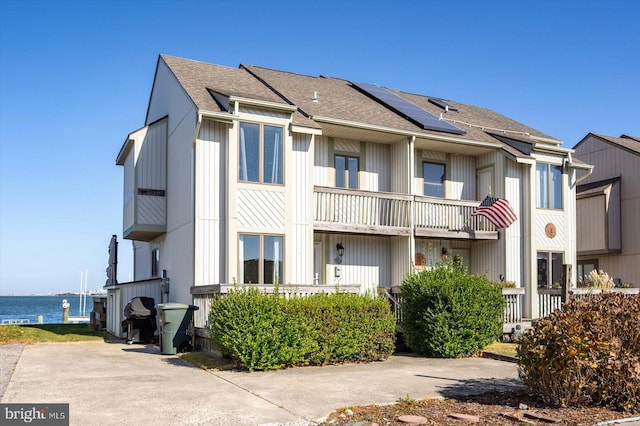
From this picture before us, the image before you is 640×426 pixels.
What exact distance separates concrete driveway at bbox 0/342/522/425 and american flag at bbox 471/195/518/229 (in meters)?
6.72

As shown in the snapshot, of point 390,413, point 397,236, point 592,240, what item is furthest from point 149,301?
point 592,240

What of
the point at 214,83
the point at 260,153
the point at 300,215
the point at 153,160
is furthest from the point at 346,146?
the point at 153,160

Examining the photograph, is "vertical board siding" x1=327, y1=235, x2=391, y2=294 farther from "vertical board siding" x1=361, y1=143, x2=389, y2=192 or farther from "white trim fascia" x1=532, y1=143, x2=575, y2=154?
"white trim fascia" x1=532, y1=143, x2=575, y2=154

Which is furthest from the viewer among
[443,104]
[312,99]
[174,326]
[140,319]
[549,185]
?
[443,104]

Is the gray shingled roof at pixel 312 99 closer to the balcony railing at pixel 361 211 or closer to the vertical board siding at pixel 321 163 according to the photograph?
the vertical board siding at pixel 321 163

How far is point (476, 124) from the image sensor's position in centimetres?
2402

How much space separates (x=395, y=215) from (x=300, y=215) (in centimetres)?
353

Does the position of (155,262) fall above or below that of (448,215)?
below

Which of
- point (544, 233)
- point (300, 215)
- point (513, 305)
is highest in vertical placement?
point (300, 215)

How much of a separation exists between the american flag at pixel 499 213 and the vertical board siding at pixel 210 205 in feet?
28.4

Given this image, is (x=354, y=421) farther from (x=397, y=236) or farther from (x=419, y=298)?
(x=397, y=236)

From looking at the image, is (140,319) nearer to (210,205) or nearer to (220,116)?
(210,205)

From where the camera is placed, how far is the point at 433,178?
22172 mm

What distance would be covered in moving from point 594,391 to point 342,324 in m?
6.11
